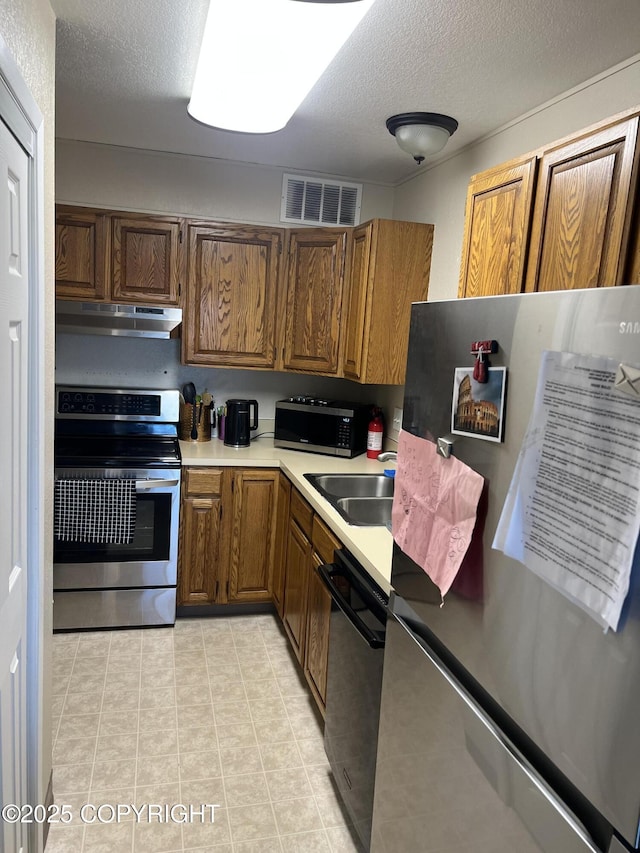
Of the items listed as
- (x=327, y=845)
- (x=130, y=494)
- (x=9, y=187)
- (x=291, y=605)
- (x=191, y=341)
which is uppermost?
A: (x=9, y=187)

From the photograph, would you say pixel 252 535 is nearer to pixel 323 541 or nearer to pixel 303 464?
pixel 303 464

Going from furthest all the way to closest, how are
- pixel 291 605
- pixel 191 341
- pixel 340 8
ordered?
pixel 191 341
pixel 291 605
pixel 340 8

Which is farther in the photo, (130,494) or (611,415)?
(130,494)

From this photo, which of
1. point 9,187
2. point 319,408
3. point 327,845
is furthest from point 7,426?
point 319,408

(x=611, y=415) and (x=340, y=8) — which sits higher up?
(x=340, y=8)

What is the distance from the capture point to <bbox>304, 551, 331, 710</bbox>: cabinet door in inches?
90.9

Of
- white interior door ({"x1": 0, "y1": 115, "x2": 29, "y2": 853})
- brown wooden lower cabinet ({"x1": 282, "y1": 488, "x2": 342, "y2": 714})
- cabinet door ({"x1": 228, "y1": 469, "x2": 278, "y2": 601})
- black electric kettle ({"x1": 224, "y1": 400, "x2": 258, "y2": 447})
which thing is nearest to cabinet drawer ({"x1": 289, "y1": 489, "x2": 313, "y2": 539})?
brown wooden lower cabinet ({"x1": 282, "y1": 488, "x2": 342, "y2": 714})

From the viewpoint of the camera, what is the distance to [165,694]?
261 centimetres

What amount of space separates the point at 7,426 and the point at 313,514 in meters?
1.43

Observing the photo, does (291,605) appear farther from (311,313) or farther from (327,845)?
(311,313)

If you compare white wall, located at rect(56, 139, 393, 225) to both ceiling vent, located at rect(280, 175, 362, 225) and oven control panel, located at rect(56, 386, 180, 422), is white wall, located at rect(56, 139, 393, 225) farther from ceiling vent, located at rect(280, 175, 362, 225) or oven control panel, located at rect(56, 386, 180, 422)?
oven control panel, located at rect(56, 386, 180, 422)

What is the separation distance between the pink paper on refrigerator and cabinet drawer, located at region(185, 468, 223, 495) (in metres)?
1.79

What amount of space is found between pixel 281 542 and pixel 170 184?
2015mm

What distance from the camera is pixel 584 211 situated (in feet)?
3.94
